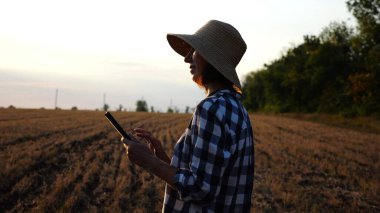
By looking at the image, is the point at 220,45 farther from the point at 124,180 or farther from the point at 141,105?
the point at 141,105

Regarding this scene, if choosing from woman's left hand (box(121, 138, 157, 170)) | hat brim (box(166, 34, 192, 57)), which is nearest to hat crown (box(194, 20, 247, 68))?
hat brim (box(166, 34, 192, 57))

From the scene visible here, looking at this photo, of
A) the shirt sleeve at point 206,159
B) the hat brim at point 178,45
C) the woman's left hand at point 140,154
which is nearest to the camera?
the shirt sleeve at point 206,159

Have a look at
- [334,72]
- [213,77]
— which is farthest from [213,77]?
[334,72]

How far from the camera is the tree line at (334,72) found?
34.6 metres

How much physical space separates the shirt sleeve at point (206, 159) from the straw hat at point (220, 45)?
298mm

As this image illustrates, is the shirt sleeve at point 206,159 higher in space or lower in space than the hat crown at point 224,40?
lower

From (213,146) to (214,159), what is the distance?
0.06m

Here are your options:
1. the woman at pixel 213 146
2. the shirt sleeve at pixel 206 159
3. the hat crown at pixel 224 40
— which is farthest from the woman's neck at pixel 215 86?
the shirt sleeve at pixel 206 159

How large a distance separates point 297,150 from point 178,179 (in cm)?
1521

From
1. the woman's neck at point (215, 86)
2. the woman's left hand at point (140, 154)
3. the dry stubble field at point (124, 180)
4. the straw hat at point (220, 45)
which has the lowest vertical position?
the dry stubble field at point (124, 180)

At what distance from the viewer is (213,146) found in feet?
6.81

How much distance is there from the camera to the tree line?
114 feet

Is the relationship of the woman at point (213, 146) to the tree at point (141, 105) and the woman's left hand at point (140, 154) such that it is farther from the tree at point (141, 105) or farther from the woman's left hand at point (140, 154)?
the tree at point (141, 105)

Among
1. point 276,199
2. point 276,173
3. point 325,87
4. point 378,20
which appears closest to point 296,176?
point 276,173
